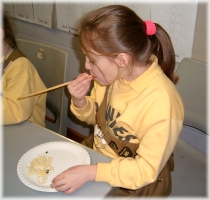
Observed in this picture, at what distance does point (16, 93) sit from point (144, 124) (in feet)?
1.62

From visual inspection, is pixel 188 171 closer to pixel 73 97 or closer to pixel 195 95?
pixel 195 95

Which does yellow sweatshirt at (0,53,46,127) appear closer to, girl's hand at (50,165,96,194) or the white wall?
girl's hand at (50,165,96,194)

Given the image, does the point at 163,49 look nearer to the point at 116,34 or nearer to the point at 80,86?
the point at 116,34

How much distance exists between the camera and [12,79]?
3.46 feet

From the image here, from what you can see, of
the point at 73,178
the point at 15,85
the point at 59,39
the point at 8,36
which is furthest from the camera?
the point at 59,39

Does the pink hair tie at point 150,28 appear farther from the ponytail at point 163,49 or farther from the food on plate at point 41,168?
the food on plate at point 41,168

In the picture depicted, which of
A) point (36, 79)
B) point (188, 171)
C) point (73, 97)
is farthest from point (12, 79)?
point (188, 171)

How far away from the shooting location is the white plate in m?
0.71

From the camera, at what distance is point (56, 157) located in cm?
77

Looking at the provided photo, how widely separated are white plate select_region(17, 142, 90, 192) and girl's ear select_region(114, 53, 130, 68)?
0.86 ft

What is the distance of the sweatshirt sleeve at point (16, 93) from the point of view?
92cm

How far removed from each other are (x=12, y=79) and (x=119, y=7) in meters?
0.51

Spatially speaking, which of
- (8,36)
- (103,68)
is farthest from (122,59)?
(8,36)

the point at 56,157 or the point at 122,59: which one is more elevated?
the point at 122,59
